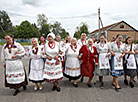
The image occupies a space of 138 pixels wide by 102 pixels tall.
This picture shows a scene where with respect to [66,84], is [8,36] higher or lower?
higher

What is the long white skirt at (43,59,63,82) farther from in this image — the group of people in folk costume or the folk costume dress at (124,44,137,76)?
the folk costume dress at (124,44,137,76)

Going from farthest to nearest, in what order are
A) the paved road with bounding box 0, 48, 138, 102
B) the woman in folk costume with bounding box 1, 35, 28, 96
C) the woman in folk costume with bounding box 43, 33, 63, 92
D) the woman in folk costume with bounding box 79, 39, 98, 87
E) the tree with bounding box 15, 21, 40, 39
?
the tree with bounding box 15, 21, 40, 39 → the woman in folk costume with bounding box 79, 39, 98, 87 → the woman in folk costume with bounding box 43, 33, 63, 92 → the woman in folk costume with bounding box 1, 35, 28, 96 → the paved road with bounding box 0, 48, 138, 102

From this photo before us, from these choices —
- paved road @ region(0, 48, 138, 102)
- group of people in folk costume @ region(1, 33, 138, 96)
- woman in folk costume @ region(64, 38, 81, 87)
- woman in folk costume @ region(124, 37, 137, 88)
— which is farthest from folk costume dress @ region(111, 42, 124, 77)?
woman in folk costume @ region(64, 38, 81, 87)

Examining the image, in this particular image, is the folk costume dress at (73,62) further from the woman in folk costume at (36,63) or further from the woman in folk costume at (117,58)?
→ the woman in folk costume at (117,58)

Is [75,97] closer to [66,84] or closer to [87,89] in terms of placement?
[87,89]

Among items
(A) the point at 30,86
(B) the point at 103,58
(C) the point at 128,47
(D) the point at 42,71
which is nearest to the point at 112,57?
(B) the point at 103,58

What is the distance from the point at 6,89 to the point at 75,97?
2.45 meters

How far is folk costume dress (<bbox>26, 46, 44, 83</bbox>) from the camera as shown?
368 centimetres

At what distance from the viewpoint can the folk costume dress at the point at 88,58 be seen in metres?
4.00

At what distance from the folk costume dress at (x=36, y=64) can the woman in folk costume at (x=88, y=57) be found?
1395 millimetres

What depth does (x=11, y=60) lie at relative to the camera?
3471 mm

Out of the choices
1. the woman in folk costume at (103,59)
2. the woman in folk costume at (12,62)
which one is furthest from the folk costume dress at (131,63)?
the woman in folk costume at (12,62)

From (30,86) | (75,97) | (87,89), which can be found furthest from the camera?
(30,86)

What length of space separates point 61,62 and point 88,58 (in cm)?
96
